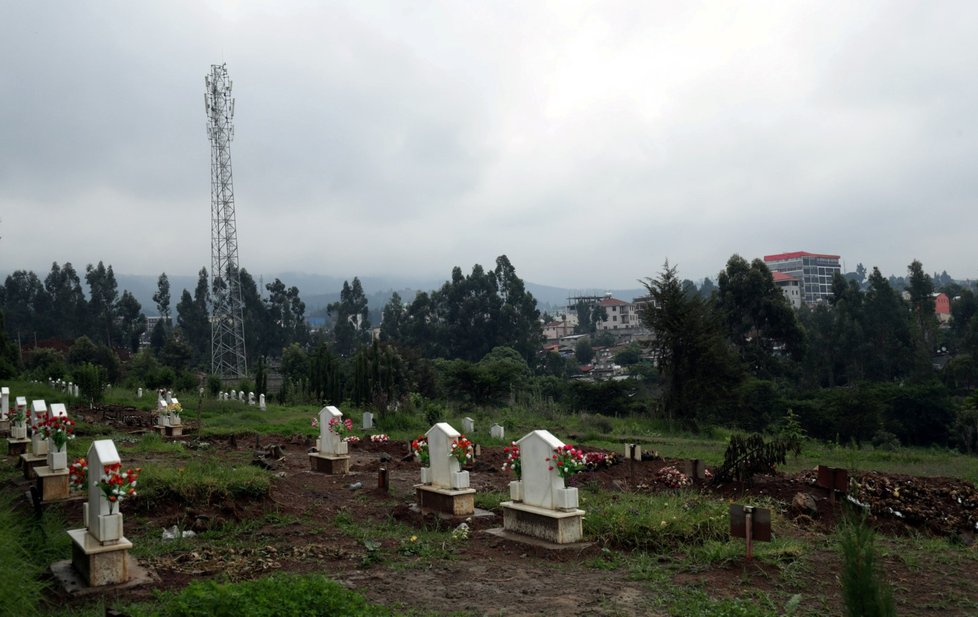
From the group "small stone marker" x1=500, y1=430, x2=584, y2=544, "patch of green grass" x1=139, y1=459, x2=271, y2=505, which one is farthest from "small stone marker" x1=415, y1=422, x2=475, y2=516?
"patch of green grass" x1=139, y1=459, x2=271, y2=505

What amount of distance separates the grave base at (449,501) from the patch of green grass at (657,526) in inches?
67.0

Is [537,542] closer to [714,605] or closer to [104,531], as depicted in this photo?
[714,605]

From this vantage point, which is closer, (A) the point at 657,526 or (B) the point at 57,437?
(A) the point at 657,526

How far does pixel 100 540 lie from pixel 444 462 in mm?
4707

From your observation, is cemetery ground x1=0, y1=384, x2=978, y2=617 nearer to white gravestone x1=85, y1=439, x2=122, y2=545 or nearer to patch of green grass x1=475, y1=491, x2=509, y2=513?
patch of green grass x1=475, y1=491, x2=509, y2=513

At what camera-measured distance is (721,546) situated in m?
7.74

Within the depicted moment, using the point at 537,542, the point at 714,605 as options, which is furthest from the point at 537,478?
the point at 714,605

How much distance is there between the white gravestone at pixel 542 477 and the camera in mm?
8555

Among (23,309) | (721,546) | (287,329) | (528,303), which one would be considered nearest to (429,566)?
(721,546)

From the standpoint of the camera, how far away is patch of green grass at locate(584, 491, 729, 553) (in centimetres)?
827

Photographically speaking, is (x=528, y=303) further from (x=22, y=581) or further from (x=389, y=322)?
(x=22, y=581)

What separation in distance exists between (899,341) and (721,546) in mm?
45696

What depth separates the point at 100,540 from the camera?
272 inches

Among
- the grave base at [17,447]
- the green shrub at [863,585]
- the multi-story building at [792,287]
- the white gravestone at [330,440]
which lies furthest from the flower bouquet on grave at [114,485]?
the multi-story building at [792,287]
